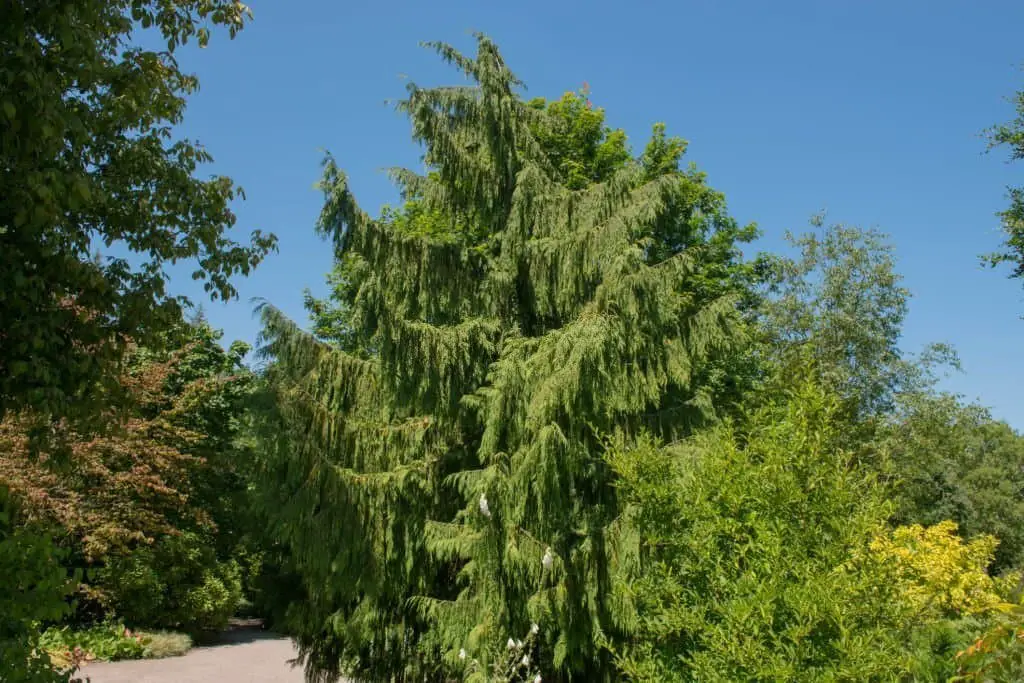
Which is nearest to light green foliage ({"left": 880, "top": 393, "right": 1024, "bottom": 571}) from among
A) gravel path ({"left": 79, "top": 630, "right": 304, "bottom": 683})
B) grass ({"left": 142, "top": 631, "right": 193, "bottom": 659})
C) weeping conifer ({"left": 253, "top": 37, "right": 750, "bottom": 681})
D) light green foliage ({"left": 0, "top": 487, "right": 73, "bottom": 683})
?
weeping conifer ({"left": 253, "top": 37, "right": 750, "bottom": 681})

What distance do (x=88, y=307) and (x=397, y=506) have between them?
360 centimetres

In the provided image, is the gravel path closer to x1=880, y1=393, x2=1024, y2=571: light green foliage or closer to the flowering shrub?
the flowering shrub

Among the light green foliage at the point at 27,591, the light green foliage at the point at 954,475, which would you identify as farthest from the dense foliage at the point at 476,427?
the light green foliage at the point at 954,475

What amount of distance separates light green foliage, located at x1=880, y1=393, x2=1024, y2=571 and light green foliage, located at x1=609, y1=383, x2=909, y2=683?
19.2 m

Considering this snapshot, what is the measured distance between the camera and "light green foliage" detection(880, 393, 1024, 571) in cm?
2239

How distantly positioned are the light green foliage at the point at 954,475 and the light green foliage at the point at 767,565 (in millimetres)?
19248

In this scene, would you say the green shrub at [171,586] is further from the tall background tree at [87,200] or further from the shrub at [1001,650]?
the shrub at [1001,650]

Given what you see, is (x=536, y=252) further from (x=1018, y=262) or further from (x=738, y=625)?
(x=1018, y=262)

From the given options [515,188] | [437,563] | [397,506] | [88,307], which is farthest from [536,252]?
[88,307]

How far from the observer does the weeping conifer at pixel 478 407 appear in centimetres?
670

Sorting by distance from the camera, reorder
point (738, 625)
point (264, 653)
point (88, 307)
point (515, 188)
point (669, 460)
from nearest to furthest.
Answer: point (738, 625) → point (669, 460) → point (88, 307) → point (515, 188) → point (264, 653)

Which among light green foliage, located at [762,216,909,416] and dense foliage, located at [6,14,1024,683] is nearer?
dense foliage, located at [6,14,1024,683]

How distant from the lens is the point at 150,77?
6594mm

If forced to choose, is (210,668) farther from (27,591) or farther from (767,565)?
(767,565)
